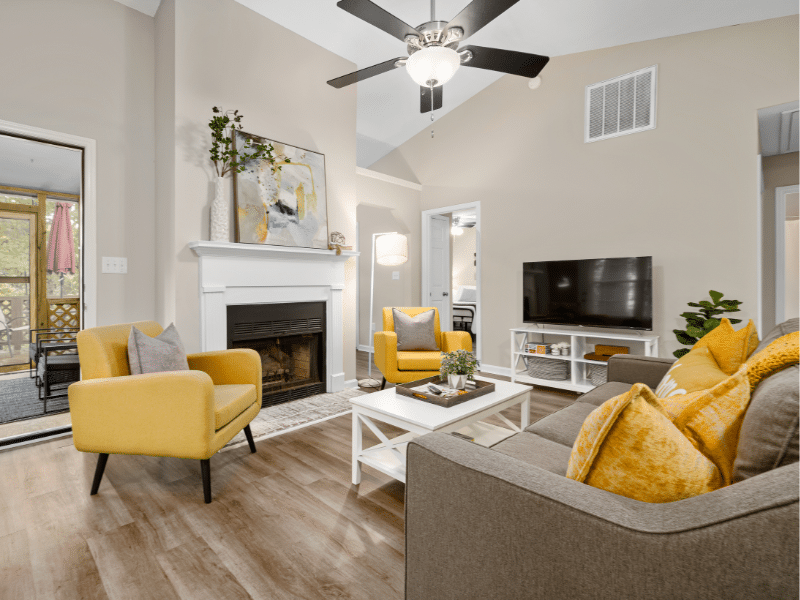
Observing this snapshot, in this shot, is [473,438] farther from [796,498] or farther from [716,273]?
[716,273]

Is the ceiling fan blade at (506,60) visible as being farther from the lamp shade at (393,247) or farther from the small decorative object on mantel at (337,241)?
the lamp shade at (393,247)

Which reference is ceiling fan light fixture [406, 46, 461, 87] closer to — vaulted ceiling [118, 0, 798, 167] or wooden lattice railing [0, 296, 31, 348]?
vaulted ceiling [118, 0, 798, 167]

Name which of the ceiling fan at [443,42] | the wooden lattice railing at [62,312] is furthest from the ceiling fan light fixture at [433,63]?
the wooden lattice railing at [62,312]

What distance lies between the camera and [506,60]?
2344 mm

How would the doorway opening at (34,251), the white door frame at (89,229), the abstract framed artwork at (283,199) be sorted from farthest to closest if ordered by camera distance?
1. the doorway opening at (34,251)
2. the abstract framed artwork at (283,199)
3. the white door frame at (89,229)

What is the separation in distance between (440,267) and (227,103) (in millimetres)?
3533

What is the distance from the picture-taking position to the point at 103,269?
9.56ft

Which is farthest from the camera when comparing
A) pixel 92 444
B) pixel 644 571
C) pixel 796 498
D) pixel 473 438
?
pixel 473 438

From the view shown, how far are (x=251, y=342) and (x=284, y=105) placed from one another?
6.76ft

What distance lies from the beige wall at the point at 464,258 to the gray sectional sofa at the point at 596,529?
310 inches

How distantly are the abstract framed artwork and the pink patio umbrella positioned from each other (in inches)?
137

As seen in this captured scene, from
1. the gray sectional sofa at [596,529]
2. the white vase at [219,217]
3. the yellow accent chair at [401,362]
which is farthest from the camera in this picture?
the yellow accent chair at [401,362]

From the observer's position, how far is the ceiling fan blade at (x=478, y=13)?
6.07 feet

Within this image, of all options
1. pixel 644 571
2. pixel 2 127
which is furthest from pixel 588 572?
pixel 2 127
